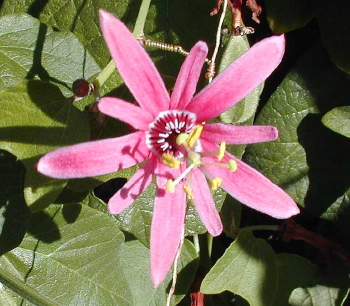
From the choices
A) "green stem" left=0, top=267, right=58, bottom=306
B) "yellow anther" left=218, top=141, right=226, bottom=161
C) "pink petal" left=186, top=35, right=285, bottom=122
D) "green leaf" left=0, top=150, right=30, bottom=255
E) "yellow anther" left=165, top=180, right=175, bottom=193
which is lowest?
"green stem" left=0, top=267, right=58, bottom=306

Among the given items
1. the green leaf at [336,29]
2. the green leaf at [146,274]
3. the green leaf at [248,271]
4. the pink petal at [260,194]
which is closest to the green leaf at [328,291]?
the green leaf at [248,271]

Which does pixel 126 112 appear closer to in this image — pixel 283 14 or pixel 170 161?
pixel 170 161

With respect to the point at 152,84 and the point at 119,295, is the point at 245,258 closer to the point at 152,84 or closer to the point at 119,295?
the point at 119,295

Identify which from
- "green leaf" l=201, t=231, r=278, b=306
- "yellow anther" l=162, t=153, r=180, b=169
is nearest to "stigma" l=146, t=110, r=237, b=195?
"yellow anther" l=162, t=153, r=180, b=169

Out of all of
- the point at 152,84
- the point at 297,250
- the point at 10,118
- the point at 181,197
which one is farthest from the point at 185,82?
the point at 297,250

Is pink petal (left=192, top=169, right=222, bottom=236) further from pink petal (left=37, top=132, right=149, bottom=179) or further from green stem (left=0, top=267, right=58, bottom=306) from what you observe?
green stem (left=0, top=267, right=58, bottom=306)

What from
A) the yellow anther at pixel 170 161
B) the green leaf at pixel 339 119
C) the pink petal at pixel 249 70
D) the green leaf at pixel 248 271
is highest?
the pink petal at pixel 249 70

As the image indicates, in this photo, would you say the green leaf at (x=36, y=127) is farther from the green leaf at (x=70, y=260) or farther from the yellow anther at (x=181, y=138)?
the green leaf at (x=70, y=260)
